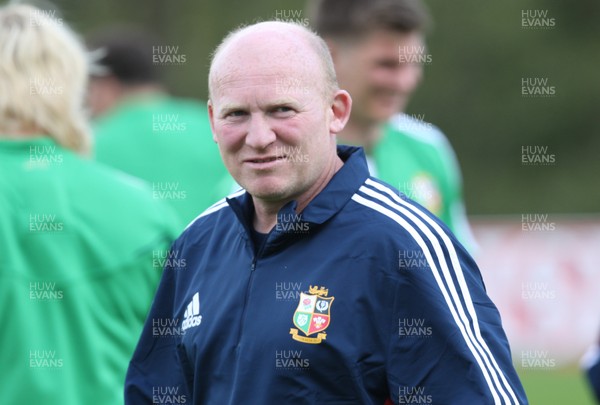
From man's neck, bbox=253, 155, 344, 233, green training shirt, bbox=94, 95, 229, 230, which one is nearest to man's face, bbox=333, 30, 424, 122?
green training shirt, bbox=94, 95, 229, 230

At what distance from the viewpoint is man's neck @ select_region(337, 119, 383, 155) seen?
240 inches

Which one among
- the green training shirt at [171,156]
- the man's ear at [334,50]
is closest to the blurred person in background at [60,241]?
the man's ear at [334,50]

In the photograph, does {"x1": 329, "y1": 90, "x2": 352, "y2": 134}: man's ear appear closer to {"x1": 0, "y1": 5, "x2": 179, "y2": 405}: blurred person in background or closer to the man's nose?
the man's nose

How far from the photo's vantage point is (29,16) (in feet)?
15.6

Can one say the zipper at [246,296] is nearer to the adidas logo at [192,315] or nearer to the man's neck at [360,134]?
the adidas logo at [192,315]

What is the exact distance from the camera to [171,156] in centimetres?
831

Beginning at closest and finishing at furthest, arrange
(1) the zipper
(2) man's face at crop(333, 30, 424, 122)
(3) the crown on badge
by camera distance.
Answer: (3) the crown on badge
(1) the zipper
(2) man's face at crop(333, 30, 424, 122)

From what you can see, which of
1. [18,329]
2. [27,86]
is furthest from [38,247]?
[27,86]

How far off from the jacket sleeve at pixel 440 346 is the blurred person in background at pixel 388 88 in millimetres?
2910

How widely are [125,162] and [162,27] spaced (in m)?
21.4

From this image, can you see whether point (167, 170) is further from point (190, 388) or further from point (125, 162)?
point (190, 388)

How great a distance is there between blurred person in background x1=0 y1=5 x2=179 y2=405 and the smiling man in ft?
3.02

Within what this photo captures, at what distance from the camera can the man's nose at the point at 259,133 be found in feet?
10.6

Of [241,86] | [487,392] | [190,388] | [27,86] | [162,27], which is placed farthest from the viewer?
[162,27]
